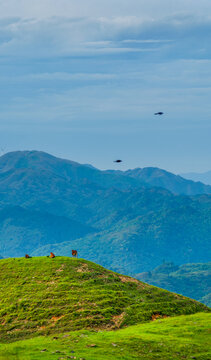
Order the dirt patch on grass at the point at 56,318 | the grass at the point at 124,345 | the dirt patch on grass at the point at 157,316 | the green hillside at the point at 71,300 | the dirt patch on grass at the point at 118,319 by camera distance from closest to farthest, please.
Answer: the grass at the point at 124,345 < the dirt patch on grass at the point at 118,319 < the green hillside at the point at 71,300 < the dirt patch on grass at the point at 56,318 < the dirt patch on grass at the point at 157,316

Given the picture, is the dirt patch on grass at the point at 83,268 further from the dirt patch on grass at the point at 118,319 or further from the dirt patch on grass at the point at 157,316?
the dirt patch on grass at the point at 157,316

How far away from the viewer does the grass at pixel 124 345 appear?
4669cm

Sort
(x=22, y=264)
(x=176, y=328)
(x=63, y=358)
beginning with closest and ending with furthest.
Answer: (x=63, y=358) → (x=176, y=328) → (x=22, y=264)

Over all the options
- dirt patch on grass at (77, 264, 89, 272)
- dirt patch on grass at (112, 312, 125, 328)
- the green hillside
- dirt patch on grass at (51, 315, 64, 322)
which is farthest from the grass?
dirt patch on grass at (77, 264, 89, 272)

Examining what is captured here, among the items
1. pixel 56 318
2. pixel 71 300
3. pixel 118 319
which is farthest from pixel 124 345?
pixel 71 300

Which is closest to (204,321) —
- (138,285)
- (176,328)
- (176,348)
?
(176,328)

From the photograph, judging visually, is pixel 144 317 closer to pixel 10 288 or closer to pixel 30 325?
pixel 30 325

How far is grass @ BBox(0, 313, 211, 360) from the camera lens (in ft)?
153

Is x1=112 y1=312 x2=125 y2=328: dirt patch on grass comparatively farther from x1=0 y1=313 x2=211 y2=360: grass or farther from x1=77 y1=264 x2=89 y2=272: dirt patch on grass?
x1=77 y1=264 x2=89 y2=272: dirt patch on grass

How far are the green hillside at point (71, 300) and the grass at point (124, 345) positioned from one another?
12.6 feet

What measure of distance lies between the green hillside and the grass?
12.6 feet

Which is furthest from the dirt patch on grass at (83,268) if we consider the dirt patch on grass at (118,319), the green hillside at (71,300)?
the dirt patch on grass at (118,319)

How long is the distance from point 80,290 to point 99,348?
18.4m

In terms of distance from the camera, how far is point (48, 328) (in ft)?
189
